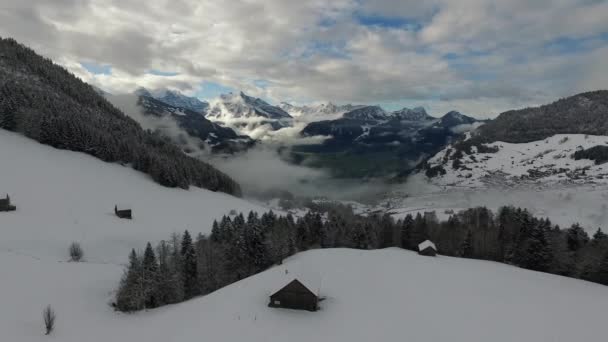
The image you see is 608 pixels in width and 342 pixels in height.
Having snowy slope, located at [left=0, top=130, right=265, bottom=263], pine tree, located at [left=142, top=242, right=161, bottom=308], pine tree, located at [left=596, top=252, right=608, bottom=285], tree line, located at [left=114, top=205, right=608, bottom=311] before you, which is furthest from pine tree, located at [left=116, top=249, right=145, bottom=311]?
pine tree, located at [left=596, top=252, right=608, bottom=285]

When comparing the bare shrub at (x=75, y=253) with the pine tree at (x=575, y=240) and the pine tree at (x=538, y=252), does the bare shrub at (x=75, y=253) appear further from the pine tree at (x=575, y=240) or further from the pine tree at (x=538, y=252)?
the pine tree at (x=575, y=240)

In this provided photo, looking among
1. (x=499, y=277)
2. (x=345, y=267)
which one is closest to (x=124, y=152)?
(x=345, y=267)

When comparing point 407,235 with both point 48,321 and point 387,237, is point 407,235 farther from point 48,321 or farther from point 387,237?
point 48,321

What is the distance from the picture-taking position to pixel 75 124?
11381 cm

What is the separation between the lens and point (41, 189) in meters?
79.4

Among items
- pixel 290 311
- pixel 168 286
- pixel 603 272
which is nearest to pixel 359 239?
pixel 603 272

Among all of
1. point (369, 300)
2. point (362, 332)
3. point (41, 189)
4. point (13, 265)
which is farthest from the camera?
point (41, 189)

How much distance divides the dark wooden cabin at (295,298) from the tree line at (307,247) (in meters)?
17.1

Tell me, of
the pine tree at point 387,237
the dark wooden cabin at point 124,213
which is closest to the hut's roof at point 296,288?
the dark wooden cabin at point 124,213

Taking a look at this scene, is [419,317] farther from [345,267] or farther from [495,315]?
[345,267]

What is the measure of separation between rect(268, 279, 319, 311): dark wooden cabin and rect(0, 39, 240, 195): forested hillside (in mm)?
86446

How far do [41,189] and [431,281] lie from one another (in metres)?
87.0

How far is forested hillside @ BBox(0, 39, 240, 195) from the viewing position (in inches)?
4373

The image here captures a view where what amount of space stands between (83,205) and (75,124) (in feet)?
160
